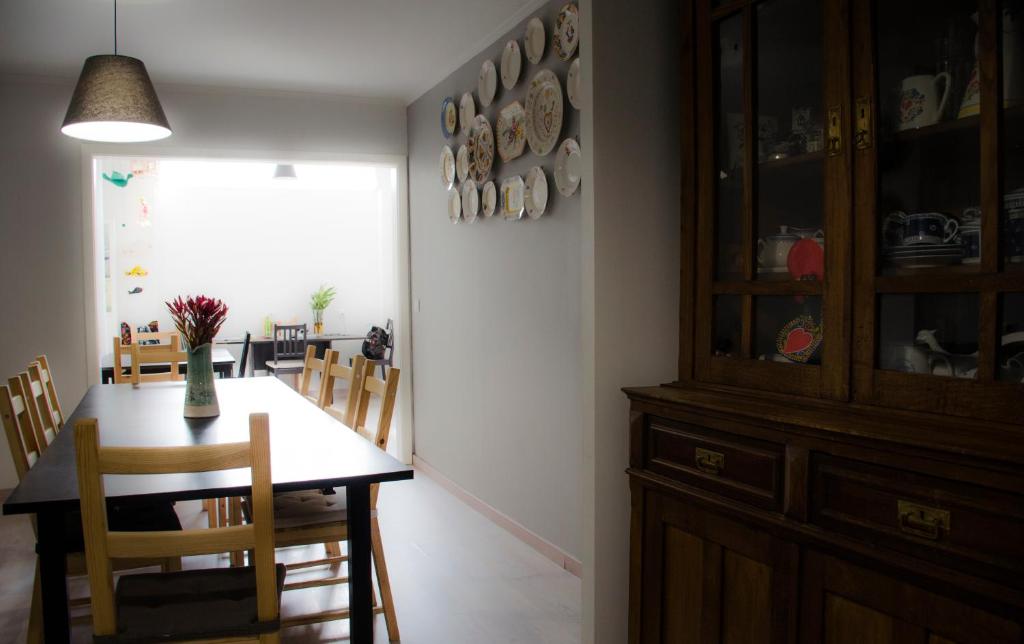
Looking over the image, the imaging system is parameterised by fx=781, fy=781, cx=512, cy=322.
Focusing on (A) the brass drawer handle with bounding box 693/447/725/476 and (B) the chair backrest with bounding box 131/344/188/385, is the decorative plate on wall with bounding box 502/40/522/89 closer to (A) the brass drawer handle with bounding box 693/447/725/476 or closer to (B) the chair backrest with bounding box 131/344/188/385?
(B) the chair backrest with bounding box 131/344/188/385

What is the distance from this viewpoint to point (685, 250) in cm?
195

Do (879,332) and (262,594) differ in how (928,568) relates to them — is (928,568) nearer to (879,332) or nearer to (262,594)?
(879,332)

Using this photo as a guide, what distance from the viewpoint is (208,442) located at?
91.0 inches

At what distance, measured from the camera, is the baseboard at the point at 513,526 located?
130 inches

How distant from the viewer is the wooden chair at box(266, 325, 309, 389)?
737 cm

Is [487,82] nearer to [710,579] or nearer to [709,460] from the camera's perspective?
[709,460]

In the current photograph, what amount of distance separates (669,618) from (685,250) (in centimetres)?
89

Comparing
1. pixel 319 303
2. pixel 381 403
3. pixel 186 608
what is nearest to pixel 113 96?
pixel 381 403

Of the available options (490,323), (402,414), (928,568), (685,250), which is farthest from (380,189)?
(928,568)

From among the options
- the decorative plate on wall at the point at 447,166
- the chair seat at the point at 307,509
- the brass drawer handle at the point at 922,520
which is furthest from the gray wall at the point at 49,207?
the brass drawer handle at the point at 922,520

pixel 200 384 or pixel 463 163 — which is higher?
pixel 463 163

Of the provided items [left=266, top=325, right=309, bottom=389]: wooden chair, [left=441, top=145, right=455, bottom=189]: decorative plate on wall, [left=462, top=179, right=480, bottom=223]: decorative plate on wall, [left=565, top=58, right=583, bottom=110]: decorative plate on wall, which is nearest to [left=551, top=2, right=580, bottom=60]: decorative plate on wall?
[left=565, top=58, right=583, bottom=110]: decorative plate on wall

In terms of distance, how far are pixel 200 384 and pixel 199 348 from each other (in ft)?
0.43

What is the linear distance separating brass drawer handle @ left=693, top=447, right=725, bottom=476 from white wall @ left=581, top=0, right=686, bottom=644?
1.06ft
